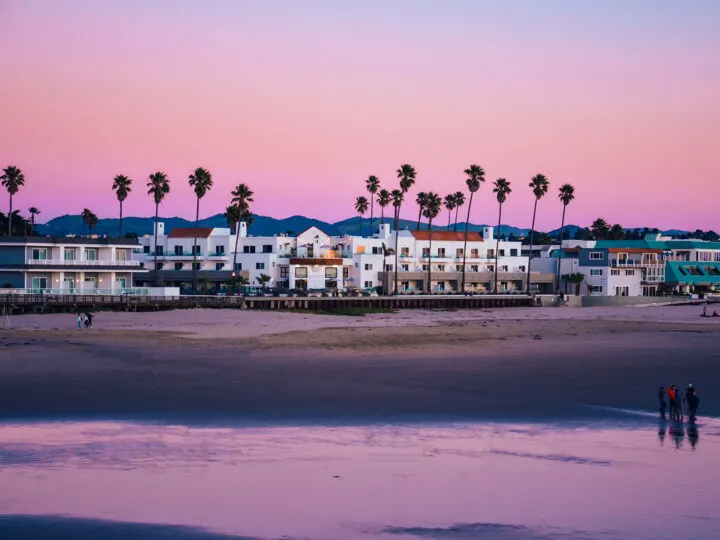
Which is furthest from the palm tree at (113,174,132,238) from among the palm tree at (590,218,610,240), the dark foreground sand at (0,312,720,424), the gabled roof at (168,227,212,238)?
the palm tree at (590,218,610,240)

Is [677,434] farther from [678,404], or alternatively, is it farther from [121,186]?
[121,186]

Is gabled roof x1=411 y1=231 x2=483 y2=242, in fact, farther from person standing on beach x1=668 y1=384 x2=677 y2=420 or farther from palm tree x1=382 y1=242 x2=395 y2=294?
person standing on beach x1=668 y1=384 x2=677 y2=420

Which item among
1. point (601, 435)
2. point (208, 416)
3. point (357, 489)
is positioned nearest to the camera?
point (357, 489)

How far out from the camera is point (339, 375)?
37.5m

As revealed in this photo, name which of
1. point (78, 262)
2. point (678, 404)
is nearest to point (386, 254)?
point (78, 262)

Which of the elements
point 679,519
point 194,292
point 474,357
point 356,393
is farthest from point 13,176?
point 679,519

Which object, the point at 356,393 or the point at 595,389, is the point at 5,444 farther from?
the point at 595,389

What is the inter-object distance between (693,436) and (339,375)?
15.6 m

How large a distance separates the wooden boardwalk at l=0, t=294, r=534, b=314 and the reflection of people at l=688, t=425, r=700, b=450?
5677 centimetres

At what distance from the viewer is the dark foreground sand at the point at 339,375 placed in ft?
96.2

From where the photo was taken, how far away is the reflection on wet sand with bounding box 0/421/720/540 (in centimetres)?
1733

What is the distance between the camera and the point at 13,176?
342 feet

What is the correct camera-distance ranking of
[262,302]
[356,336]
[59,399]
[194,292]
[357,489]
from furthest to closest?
[194,292] < [262,302] < [356,336] < [59,399] < [357,489]

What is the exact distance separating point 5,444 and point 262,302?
66.4 metres
